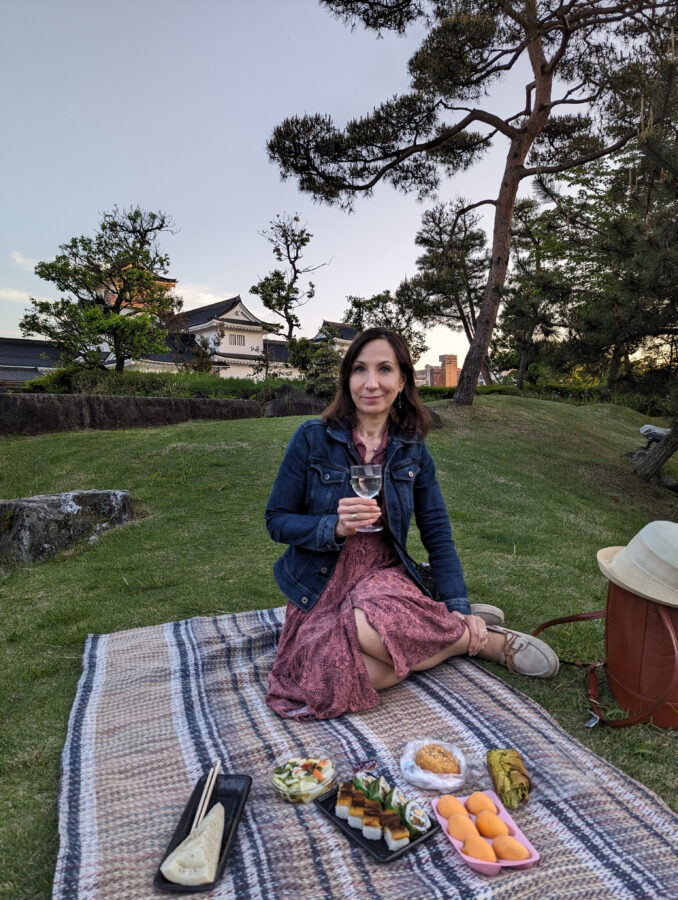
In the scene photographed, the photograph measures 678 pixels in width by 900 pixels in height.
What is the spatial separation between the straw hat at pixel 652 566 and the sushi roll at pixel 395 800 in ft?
3.85

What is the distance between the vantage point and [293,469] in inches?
93.4

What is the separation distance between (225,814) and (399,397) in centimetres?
174

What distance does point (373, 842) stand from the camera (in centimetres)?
157

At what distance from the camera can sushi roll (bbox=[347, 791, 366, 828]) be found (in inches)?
63.0

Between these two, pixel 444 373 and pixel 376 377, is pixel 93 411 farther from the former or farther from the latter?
pixel 444 373

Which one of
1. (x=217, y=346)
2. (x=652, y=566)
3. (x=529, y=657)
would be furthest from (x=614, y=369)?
(x=217, y=346)

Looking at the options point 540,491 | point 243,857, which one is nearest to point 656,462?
point 540,491

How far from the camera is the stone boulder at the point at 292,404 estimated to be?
12.1m

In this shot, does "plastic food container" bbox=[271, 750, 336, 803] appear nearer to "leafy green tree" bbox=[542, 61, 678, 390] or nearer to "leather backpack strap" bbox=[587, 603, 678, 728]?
"leather backpack strap" bbox=[587, 603, 678, 728]

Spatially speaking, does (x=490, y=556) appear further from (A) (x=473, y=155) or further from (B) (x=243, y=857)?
(A) (x=473, y=155)

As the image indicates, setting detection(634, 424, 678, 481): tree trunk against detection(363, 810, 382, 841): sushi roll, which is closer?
detection(363, 810, 382, 841): sushi roll

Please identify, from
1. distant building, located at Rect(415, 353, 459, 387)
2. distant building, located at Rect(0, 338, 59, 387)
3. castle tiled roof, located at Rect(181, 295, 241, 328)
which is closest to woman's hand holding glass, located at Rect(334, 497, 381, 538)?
distant building, located at Rect(0, 338, 59, 387)

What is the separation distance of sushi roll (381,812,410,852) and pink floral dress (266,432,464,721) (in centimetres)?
57

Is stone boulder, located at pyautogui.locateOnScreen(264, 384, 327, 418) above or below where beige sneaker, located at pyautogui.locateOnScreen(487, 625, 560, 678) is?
above
